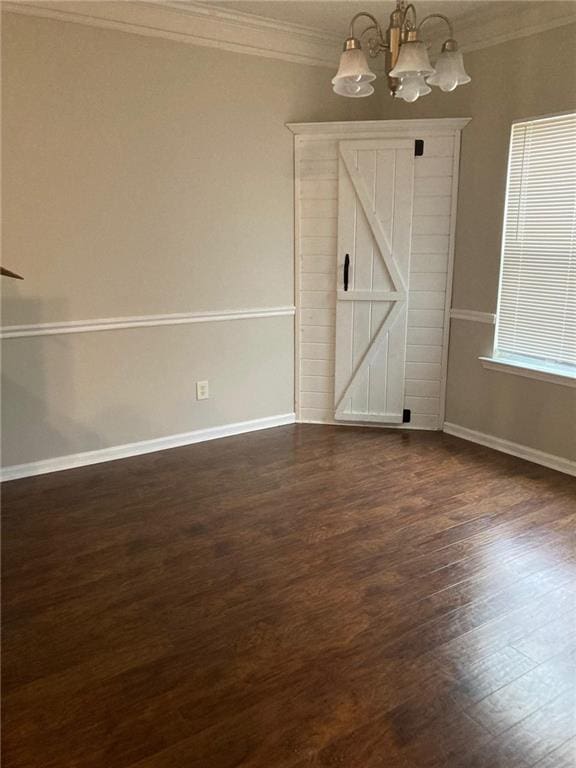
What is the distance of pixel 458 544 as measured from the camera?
2.71 m

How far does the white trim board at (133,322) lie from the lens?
3.29 m

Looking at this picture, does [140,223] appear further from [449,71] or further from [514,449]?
[514,449]

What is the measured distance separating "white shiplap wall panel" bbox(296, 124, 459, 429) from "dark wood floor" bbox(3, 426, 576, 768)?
3.00 ft

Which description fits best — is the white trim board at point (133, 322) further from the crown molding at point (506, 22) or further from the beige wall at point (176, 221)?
the crown molding at point (506, 22)

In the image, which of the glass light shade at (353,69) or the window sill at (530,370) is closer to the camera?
the glass light shade at (353,69)

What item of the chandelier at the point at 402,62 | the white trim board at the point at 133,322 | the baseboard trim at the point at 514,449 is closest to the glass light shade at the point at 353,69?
the chandelier at the point at 402,62

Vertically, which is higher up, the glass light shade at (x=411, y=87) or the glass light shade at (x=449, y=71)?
the glass light shade at (x=449, y=71)

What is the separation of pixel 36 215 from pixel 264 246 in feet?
4.88

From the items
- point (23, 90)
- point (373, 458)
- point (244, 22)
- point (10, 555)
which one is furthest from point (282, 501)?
point (244, 22)

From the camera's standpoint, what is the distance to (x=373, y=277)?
13.5ft

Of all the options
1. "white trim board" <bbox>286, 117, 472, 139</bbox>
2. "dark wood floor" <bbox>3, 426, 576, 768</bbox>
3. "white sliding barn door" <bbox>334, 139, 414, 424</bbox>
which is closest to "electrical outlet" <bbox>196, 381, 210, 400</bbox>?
"dark wood floor" <bbox>3, 426, 576, 768</bbox>

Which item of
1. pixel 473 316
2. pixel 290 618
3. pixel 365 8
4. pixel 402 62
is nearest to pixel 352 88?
pixel 402 62

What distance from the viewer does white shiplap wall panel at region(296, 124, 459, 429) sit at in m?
3.97

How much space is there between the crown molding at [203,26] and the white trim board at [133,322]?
161 cm
